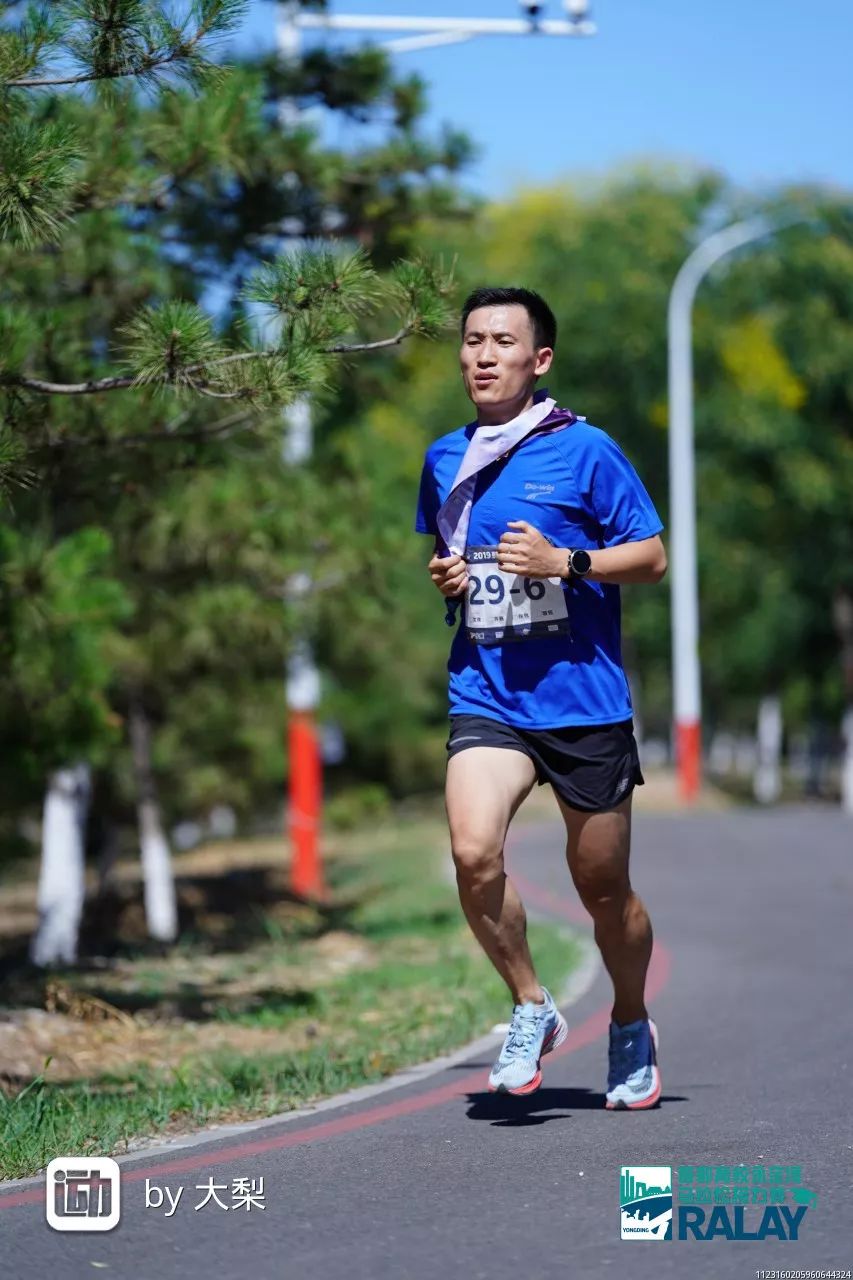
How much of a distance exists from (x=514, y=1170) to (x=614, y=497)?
6.19 ft

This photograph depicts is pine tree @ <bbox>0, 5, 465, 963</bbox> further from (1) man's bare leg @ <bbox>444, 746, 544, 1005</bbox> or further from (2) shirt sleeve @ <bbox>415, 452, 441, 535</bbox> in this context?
(1) man's bare leg @ <bbox>444, 746, 544, 1005</bbox>

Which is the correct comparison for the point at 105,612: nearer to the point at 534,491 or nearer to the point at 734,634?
the point at 534,491

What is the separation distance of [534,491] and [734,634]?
1473 inches

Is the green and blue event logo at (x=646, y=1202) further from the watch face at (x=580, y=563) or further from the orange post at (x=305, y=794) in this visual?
the orange post at (x=305, y=794)

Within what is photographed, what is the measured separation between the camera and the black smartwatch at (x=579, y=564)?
563cm

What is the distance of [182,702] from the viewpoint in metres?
19.1

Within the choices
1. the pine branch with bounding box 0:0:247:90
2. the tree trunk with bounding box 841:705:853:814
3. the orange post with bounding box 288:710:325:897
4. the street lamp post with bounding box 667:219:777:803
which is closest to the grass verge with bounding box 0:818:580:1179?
the pine branch with bounding box 0:0:247:90

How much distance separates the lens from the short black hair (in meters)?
6.00

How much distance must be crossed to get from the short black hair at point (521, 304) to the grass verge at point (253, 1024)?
2.57 m

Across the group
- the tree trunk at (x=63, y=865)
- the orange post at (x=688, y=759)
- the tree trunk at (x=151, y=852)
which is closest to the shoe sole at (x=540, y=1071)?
the tree trunk at (x=63, y=865)

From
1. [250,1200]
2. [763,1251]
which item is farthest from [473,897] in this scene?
[763,1251]

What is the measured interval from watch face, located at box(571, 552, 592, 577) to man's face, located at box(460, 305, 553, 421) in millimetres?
547

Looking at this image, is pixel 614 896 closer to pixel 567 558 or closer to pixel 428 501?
pixel 567 558

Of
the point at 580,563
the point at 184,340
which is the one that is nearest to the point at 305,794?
the point at 184,340
